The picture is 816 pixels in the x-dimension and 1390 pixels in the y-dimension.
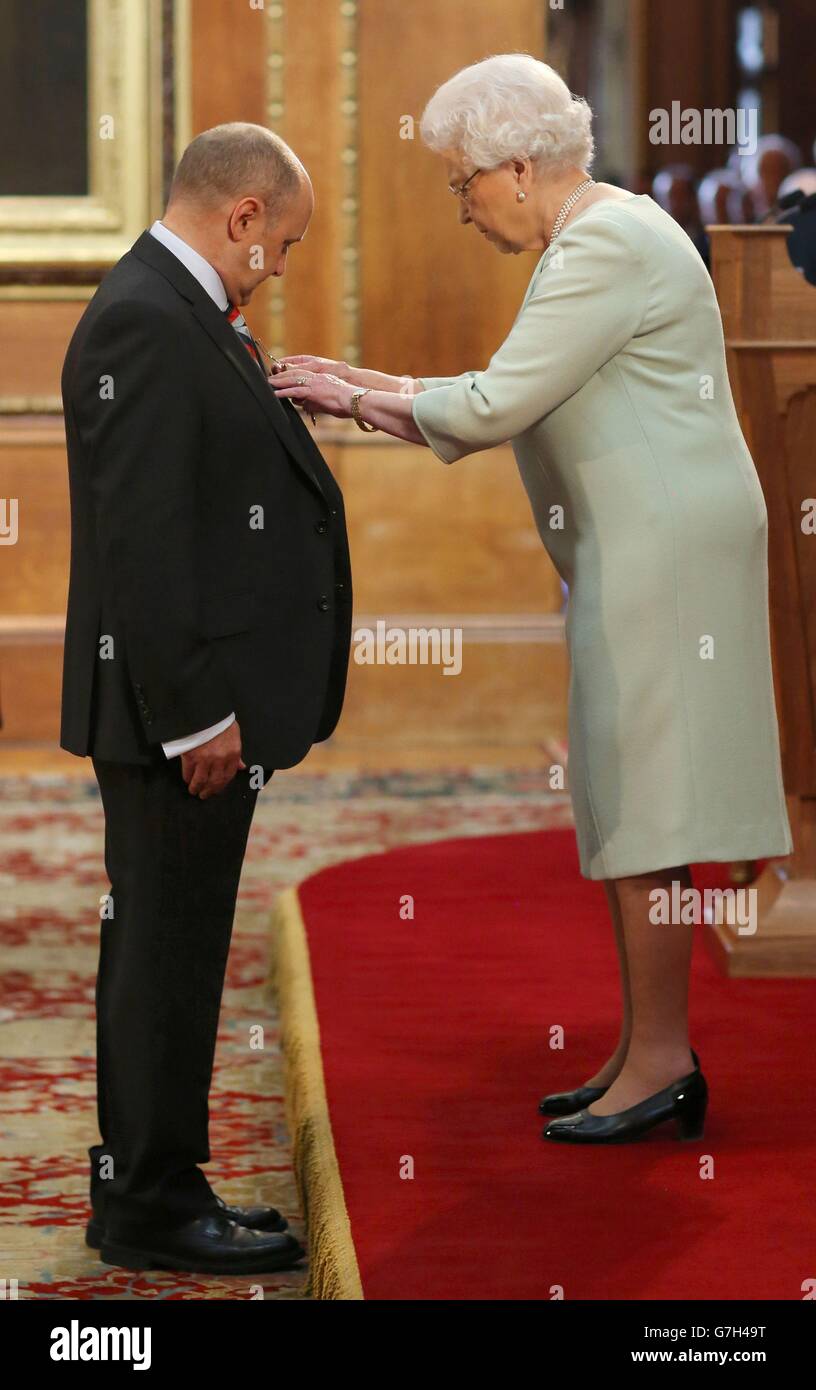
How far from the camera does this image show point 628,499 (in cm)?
298

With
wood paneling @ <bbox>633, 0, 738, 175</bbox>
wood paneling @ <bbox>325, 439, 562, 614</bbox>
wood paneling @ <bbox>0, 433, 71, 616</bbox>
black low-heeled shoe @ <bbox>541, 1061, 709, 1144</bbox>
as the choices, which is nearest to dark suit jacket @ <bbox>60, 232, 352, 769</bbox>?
black low-heeled shoe @ <bbox>541, 1061, 709, 1144</bbox>

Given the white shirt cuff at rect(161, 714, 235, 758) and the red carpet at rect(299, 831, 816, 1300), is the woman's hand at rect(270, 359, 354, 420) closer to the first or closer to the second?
the white shirt cuff at rect(161, 714, 235, 758)

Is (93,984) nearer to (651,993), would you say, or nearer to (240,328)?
(651,993)

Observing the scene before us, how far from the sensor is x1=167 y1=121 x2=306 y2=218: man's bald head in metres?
2.73

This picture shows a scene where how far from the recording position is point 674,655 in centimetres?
303

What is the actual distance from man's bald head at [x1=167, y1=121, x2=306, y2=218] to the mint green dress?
1.29 ft

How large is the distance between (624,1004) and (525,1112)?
27cm

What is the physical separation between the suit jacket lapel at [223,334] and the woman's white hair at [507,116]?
46 centimetres

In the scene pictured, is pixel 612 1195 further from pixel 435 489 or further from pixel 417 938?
pixel 435 489

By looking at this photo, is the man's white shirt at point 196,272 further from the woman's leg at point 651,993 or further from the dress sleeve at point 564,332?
the woman's leg at point 651,993

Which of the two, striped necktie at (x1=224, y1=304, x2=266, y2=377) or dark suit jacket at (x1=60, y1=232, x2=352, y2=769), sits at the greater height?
striped necktie at (x1=224, y1=304, x2=266, y2=377)

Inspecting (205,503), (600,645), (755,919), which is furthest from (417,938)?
(205,503)

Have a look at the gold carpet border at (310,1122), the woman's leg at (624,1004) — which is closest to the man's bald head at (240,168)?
the woman's leg at (624,1004)

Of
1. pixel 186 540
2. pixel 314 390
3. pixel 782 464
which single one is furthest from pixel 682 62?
pixel 186 540
